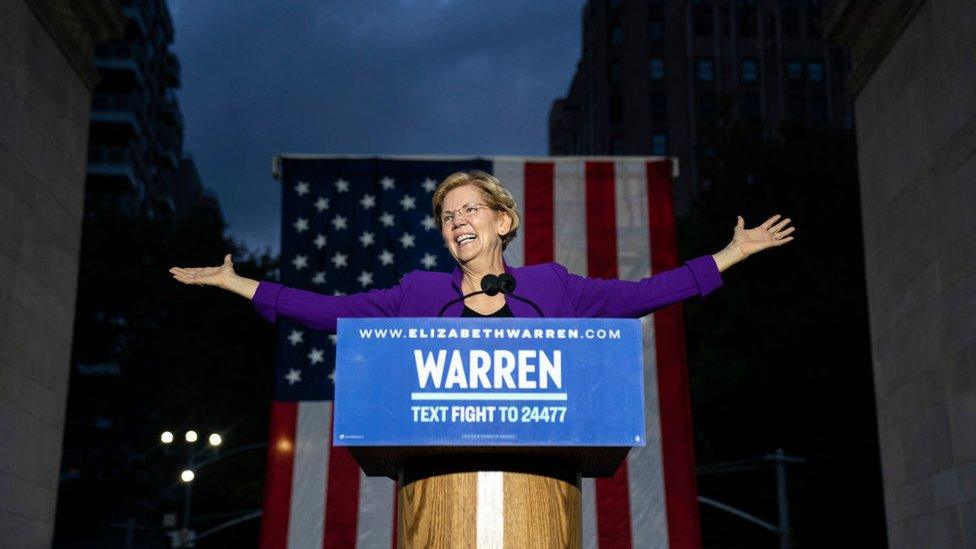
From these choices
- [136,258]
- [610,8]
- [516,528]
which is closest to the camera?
[516,528]

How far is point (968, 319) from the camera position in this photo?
38.9ft

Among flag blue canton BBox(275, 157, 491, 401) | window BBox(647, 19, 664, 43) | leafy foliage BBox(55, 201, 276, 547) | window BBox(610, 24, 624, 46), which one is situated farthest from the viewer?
window BBox(610, 24, 624, 46)

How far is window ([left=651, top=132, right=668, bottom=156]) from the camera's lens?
80.3 m

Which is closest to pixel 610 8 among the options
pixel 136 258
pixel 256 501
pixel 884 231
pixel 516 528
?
pixel 136 258

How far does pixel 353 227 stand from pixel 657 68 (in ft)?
228

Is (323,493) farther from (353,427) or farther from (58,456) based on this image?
(353,427)

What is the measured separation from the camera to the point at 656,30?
272 ft

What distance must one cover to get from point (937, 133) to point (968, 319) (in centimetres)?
202

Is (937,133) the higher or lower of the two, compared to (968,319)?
higher

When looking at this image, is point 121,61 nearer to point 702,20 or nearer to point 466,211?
point 702,20

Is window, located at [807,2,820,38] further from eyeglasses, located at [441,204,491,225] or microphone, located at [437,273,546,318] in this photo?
microphone, located at [437,273,546,318]

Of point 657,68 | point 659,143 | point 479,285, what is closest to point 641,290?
point 479,285

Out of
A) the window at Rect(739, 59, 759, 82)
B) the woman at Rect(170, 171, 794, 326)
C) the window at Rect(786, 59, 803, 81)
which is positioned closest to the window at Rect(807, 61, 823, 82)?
the window at Rect(786, 59, 803, 81)

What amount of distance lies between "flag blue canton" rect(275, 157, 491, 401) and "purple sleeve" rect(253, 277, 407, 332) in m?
10.2
